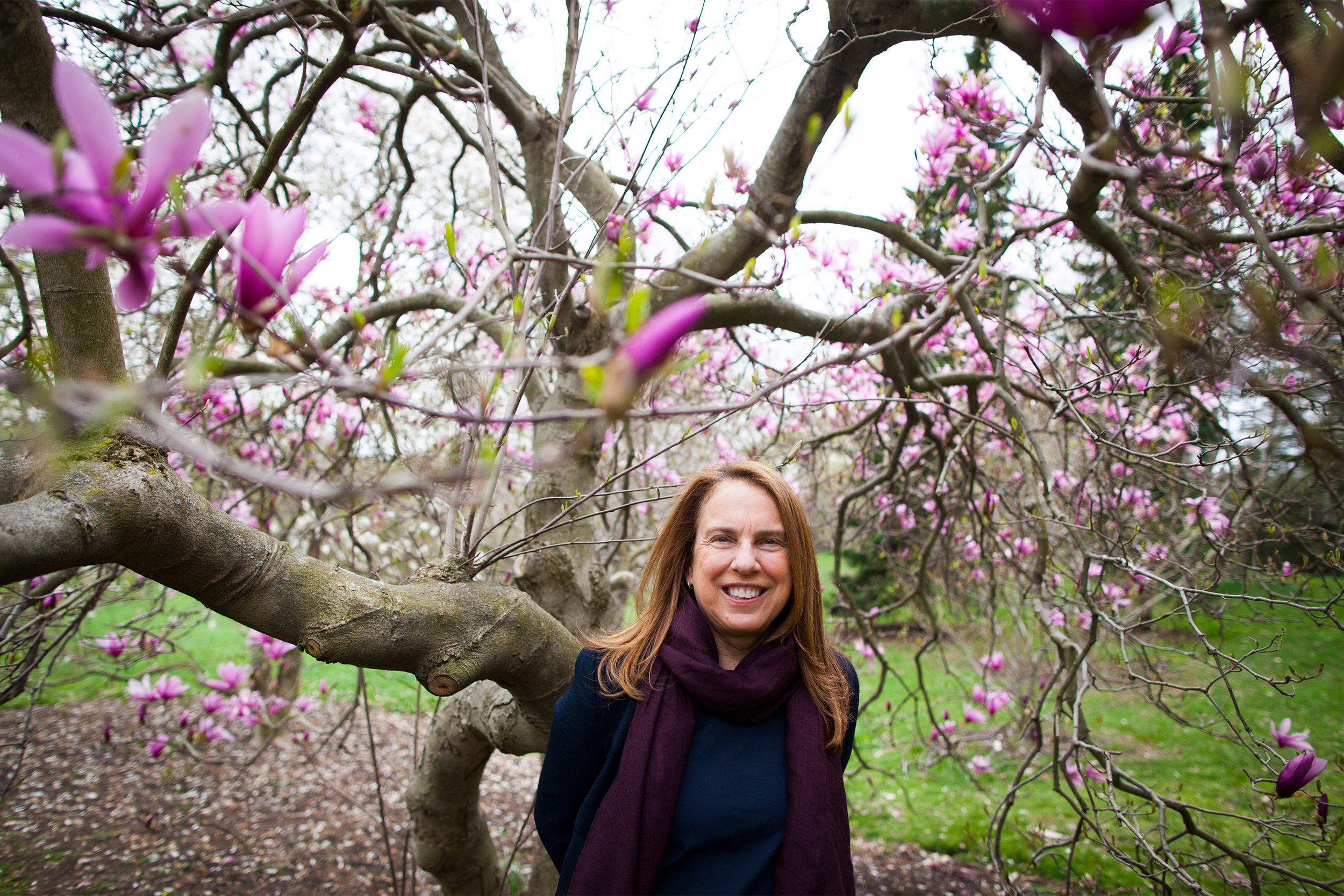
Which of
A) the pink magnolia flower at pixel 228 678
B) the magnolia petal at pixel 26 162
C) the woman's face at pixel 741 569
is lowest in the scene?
the pink magnolia flower at pixel 228 678

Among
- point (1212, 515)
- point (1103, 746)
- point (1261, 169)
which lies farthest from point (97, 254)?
point (1103, 746)

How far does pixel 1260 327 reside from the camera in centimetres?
86

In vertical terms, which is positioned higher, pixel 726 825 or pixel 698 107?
pixel 698 107

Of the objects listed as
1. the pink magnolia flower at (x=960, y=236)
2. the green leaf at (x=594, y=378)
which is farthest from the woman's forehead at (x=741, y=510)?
the pink magnolia flower at (x=960, y=236)

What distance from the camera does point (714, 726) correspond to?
1490mm

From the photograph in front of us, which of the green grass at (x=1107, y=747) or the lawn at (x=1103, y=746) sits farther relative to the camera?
the green grass at (x=1107, y=747)

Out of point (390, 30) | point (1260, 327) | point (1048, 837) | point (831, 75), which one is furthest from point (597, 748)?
point (1048, 837)

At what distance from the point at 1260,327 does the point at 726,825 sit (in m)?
1.19

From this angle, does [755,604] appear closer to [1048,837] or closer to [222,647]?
[1048,837]

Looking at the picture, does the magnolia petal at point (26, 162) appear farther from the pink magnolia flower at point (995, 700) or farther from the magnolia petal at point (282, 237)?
the pink magnolia flower at point (995, 700)

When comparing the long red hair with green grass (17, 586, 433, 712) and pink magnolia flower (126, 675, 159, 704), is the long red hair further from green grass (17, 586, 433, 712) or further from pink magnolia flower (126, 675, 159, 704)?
green grass (17, 586, 433, 712)

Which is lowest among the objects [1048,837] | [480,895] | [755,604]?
[1048,837]

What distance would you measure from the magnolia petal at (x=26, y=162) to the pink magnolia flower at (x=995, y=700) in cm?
384

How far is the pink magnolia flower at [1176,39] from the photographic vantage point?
5.71 ft
